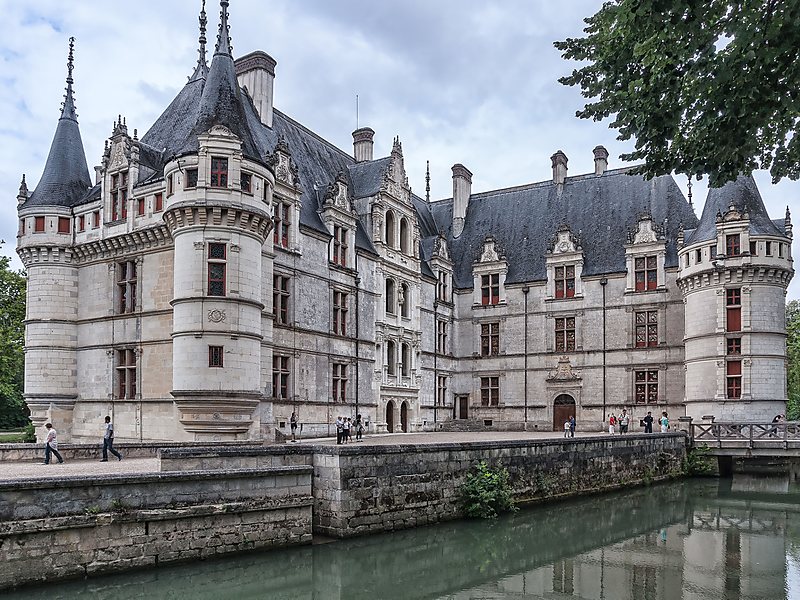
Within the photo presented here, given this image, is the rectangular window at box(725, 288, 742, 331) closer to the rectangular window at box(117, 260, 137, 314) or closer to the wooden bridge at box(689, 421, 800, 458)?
the wooden bridge at box(689, 421, 800, 458)

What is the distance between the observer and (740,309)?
29422 mm

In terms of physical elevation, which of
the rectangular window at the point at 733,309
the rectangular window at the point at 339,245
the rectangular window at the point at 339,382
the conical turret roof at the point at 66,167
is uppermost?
the conical turret roof at the point at 66,167

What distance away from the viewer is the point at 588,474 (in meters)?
22.8

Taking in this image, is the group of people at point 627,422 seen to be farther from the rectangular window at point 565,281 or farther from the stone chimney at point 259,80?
the stone chimney at point 259,80

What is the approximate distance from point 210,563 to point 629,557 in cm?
824

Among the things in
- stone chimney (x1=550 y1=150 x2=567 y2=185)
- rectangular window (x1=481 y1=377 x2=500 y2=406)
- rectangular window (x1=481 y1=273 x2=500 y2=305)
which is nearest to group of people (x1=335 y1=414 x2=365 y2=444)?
rectangular window (x1=481 y1=377 x2=500 y2=406)

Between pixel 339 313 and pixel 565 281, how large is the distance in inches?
505

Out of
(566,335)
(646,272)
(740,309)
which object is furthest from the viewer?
(566,335)

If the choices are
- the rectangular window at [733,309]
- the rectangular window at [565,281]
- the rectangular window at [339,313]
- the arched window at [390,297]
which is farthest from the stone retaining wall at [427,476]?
the rectangular window at [565,281]

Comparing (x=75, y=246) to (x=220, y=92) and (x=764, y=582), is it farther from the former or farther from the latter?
(x=764, y=582)

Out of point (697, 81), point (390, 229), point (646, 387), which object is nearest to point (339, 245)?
point (390, 229)

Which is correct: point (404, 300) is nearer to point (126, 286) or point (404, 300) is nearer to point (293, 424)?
point (293, 424)

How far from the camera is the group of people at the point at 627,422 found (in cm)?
2906

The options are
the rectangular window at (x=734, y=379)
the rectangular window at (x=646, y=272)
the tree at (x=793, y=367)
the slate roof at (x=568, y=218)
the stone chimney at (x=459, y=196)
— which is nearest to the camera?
the rectangular window at (x=734, y=379)
